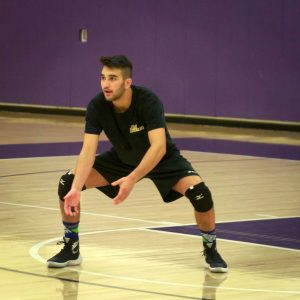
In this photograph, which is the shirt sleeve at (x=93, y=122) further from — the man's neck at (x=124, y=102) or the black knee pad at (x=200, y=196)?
the black knee pad at (x=200, y=196)

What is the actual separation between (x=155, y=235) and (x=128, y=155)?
1319 mm

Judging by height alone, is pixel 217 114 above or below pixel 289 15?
below

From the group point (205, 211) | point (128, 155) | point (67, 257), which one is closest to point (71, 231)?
point (67, 257)

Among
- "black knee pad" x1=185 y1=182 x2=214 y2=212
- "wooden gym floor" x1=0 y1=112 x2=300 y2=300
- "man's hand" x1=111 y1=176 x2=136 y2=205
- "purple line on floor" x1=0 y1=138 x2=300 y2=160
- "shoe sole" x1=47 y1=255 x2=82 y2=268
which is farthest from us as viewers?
"purple line on floor" x1=0 y1=138 x2=300 y2=160

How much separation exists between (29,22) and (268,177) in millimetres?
9551

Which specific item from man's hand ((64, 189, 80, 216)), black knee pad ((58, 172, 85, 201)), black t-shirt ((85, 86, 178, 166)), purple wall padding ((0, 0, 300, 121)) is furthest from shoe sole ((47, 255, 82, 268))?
purple wall padding ((0, 0, 300, 121))

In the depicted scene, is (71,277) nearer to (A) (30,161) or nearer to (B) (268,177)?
(B) (268,177)

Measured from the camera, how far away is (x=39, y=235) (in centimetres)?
783

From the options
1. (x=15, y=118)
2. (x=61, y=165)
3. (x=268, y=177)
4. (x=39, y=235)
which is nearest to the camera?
(x=39, y=235)

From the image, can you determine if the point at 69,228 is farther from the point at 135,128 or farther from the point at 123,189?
the point at 123,189

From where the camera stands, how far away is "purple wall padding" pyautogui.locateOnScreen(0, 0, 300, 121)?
16578 millimetres

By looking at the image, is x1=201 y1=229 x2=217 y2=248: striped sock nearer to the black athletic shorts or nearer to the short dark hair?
the black athletic shorts

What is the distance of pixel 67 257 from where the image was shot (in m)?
6.79

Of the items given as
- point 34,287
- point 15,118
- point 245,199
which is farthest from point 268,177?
point 15,118
